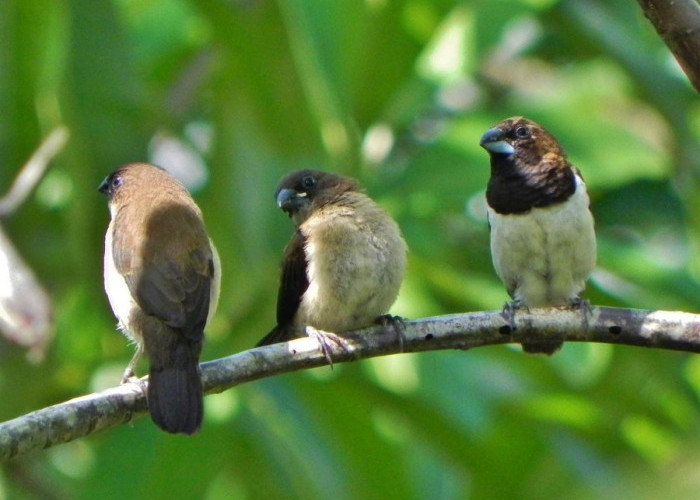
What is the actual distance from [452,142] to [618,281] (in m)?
1.14

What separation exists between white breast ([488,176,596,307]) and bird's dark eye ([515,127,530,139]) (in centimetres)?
32

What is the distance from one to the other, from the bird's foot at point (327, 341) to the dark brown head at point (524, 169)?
3.62 ft

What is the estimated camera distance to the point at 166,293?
5195 millimetres

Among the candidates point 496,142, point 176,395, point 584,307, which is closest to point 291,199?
point 496,142

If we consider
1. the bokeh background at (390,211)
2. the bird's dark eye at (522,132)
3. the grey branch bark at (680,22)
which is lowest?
the bokeh background at (390,211)

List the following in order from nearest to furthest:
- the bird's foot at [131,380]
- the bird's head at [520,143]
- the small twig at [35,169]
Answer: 1. the bird's foot at [131,380]
2. the bird's head at [520,143]
3. the small twig at [35,169]

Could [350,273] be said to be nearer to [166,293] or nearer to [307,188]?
[307,188]

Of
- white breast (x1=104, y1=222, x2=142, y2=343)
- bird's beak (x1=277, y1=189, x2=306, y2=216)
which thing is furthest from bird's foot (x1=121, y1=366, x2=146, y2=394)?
bird's beak (x1=277, y1=189, x2=306, y2=216)

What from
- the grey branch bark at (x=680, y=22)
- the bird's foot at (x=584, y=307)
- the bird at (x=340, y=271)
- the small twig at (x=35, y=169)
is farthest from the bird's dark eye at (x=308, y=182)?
the grey branch bark at (x=680, y=22)

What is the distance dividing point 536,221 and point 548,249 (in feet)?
0.43

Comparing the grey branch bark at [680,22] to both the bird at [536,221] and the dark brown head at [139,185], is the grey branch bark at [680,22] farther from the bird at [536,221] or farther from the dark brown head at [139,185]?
the dark brown head at [139,185]

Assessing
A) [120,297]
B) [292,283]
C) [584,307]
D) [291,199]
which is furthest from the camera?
[291,199]

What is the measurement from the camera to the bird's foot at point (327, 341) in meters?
4.95

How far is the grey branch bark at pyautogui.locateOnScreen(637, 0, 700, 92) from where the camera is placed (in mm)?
4375
